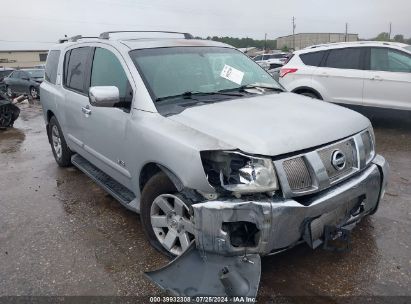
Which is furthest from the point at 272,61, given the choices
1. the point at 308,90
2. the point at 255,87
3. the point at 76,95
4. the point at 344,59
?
the point at 255,87

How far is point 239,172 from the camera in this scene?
2.58 metres

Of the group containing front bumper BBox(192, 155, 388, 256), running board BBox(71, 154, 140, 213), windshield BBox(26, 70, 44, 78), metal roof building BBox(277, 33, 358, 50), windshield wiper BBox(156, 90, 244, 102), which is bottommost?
running board BBox(71, 154, 140, 213)

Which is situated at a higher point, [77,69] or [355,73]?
[77,69]

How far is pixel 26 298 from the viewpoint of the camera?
2836 millimetres

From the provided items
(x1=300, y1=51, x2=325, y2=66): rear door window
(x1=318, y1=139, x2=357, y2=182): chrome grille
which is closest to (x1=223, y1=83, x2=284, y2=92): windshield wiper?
(x1=318, y1=139, x2=357, y2=182): chrome grille

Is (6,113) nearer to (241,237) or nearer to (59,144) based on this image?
(59,144)

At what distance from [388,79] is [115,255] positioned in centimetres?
614

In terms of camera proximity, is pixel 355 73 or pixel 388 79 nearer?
pixel 388 79

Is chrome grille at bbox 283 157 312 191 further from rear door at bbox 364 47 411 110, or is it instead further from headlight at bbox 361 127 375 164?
rear door at bbox 364 47 411 110

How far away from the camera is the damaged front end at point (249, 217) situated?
2453 millimetres

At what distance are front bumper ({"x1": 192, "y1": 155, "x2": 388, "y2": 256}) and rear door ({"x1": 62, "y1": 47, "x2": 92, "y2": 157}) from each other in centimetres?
227

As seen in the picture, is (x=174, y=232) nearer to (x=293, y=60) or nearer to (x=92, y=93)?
(x=92, y=93)

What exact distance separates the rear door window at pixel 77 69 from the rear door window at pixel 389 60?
5515 mm

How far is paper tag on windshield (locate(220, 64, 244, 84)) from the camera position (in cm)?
387
